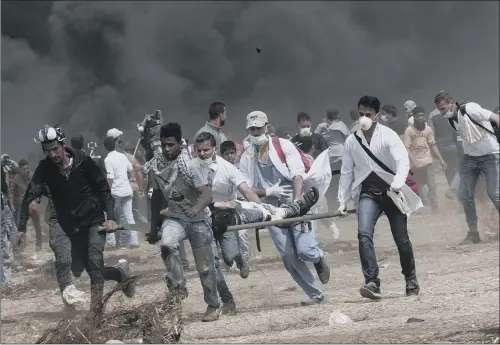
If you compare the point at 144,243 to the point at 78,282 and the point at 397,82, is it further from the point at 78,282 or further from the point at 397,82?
the point at 397,82

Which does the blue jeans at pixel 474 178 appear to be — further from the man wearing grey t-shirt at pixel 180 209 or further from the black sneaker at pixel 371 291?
the man wearing grey t-shirt at pixel 180 209

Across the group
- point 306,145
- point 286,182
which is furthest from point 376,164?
point 306,145

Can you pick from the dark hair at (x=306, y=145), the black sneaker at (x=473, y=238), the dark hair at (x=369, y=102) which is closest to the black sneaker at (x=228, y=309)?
the dark hair at (x=369, y=102)

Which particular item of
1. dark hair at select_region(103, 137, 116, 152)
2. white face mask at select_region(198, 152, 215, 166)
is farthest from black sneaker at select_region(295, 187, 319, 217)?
dark hair at select_region(103, 137, 116, 152)

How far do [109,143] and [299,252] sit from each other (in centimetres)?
587

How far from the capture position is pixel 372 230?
31.1ft

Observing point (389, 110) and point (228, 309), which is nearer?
point (228, 309)

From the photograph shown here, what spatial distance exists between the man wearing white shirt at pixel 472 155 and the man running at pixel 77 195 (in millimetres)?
3675

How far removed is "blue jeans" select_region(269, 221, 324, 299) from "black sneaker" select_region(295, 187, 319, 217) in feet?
0.54

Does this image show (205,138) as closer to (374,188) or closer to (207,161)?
(207,161)

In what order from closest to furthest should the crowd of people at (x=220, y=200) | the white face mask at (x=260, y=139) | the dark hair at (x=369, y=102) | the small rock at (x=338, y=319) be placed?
the small rock at (x=338, y=319), the crowd of people at (x=220, y=200), the dark hair at (x=369, y=102), the white face mask at (x=260, y=139)

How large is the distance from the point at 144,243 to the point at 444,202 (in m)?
4.87

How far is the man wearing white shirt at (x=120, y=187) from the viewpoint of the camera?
1506cm

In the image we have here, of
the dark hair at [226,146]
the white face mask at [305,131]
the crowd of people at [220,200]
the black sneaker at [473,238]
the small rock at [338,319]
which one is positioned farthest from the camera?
the white face mask at [305,131]
